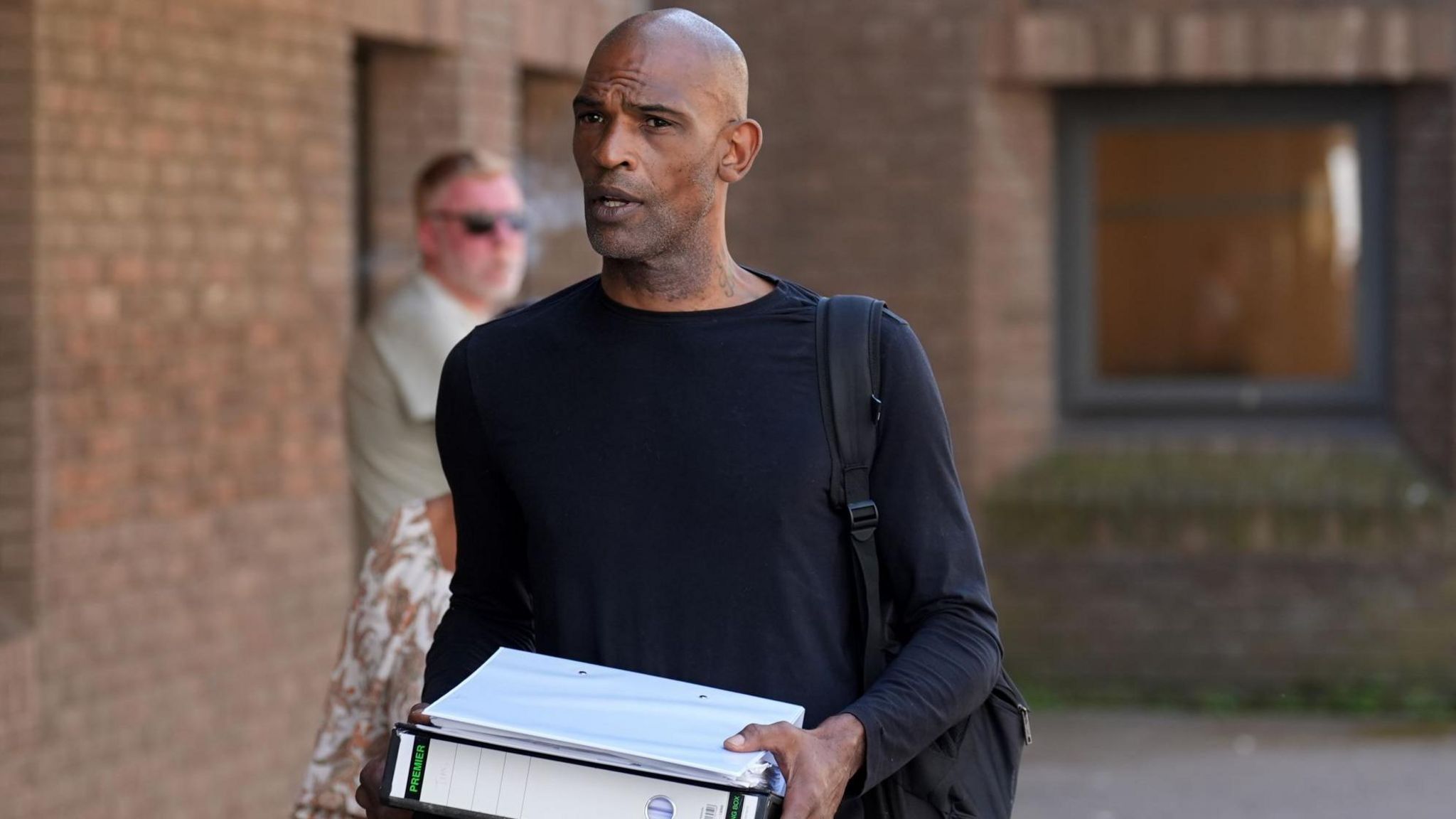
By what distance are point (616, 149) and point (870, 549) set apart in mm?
549

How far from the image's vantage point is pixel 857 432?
2.53m

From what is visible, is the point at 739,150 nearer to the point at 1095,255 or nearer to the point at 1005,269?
the point at 1005,269

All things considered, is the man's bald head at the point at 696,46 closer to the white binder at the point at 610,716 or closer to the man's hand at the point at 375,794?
the white binder at the point at 610,716

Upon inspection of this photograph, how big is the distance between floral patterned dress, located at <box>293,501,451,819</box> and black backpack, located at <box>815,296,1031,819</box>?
1.36 m

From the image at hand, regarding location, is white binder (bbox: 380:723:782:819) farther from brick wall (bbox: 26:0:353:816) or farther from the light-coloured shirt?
brick wall (bbox: 26:0:353:816)

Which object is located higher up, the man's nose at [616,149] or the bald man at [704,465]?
the man's nose at [616,149]

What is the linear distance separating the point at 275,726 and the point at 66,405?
1542 mm

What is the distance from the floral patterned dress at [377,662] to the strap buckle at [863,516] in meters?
1.40

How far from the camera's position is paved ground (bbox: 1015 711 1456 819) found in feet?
26.1

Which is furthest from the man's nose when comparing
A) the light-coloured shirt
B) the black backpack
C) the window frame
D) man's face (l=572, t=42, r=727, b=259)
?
the window frame

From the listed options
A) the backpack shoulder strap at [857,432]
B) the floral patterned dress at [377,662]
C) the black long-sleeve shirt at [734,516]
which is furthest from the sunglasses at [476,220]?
the backpack shoulder strap at [857,432]

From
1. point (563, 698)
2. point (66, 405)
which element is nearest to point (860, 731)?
point (563, 698)

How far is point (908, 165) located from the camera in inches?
398

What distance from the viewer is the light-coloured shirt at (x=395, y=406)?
5.16m
